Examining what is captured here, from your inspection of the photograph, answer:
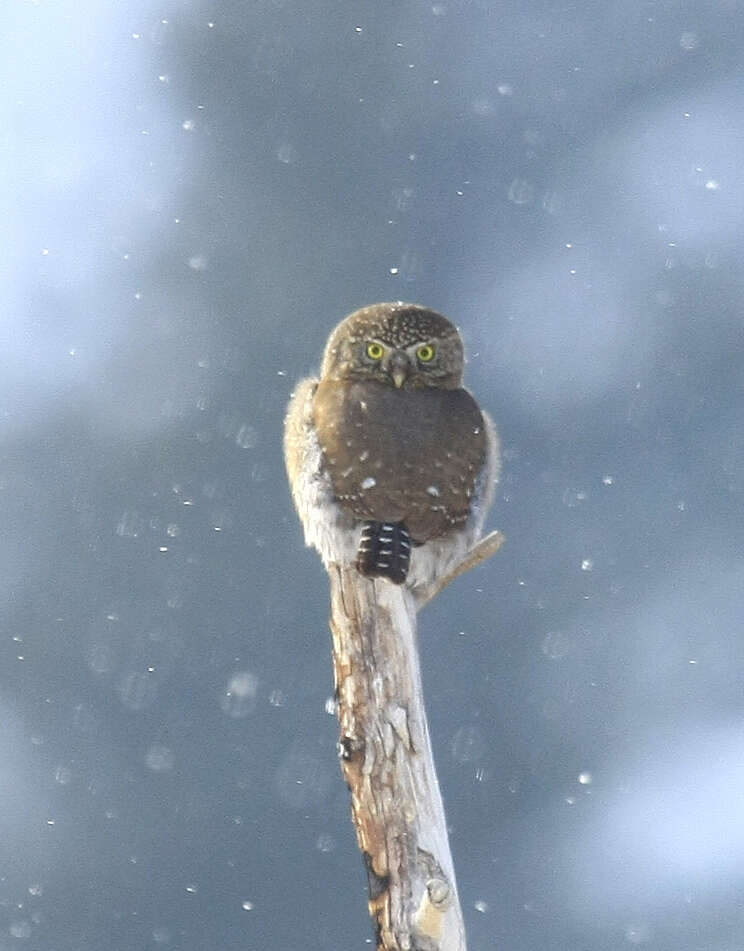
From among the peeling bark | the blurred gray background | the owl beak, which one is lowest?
the peeling bark

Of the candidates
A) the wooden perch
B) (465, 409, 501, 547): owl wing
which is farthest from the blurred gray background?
the wooden perch

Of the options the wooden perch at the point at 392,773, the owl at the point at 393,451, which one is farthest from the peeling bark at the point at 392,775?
the owl at the point at 393,451

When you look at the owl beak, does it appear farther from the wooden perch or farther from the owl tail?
the wooden perch

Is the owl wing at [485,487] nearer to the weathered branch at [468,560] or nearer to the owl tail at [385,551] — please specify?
the weathered branch at [468,560]

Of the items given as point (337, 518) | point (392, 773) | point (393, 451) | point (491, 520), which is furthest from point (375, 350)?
point (491, 520)

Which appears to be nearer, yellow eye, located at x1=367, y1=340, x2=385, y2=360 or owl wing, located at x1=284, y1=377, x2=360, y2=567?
owl wing, located at x1=284, y1=377, x2=360, y2=567

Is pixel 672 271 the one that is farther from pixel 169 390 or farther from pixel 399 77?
pixel 169 390

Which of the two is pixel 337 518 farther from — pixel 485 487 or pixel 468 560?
pixel 485 487

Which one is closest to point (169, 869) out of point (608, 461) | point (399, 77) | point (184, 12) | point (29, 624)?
point (29, 624)
